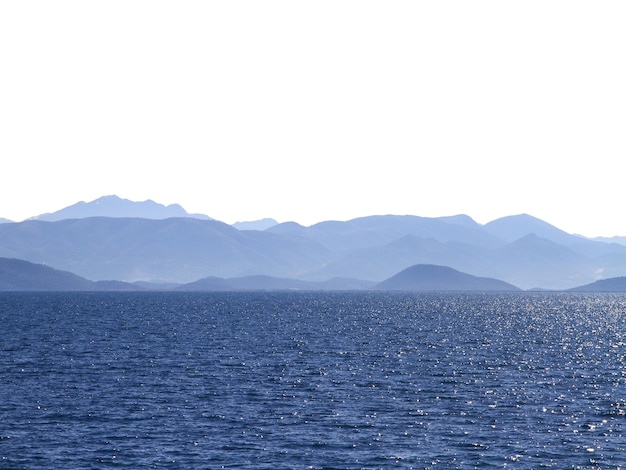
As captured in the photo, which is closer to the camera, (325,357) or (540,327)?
A: (325,357)

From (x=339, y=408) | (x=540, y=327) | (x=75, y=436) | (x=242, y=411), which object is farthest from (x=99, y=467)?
(x=540, y=327)

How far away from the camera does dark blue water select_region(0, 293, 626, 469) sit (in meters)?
58.6

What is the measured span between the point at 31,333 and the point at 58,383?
2891 inches

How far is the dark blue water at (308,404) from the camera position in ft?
192

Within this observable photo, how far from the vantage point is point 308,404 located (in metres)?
78.3

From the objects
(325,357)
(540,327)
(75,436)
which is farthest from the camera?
(540,327)

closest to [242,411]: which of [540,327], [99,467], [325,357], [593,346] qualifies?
[99,467]

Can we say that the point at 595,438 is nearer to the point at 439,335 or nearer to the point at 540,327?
the point at 439,335

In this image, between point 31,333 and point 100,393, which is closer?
point 100,393

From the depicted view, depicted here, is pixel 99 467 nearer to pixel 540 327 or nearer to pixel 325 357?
pixel 325 357

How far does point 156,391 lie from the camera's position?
279ft

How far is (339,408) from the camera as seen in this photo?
3000 inches

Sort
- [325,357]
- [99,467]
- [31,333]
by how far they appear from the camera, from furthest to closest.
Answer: [31,333] → [325,357] → [99,467]

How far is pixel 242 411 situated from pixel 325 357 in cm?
4680
